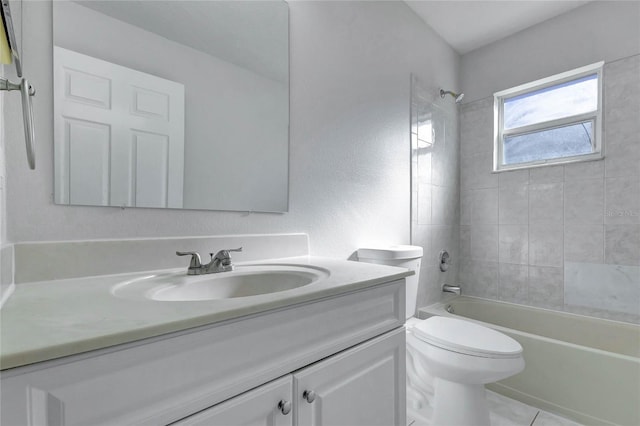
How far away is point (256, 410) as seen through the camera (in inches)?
25.1

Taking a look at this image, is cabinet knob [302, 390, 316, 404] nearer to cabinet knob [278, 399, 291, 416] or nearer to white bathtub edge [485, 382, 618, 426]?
cabinet knob [278, 399, 291, 416]

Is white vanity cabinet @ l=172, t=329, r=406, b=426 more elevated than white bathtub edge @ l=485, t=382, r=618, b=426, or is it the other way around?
white vanity cabinet @ l=172, t=329, r=406, b=426

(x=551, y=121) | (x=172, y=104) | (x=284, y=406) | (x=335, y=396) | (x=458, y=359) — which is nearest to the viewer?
(x=284, y=406)

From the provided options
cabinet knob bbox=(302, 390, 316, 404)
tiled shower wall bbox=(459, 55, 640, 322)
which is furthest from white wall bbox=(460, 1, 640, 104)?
cabinet knob bbox=(302, 390, 316, 404)

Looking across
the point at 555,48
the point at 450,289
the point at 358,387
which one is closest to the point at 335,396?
the point at 358,387

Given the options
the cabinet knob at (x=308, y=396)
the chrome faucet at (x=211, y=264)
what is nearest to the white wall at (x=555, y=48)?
the chrome faucet at (x=211, y=264)

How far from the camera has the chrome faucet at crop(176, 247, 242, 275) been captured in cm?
95

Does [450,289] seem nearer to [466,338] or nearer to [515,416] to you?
[515,416]

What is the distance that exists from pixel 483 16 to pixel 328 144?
1652 millimetres

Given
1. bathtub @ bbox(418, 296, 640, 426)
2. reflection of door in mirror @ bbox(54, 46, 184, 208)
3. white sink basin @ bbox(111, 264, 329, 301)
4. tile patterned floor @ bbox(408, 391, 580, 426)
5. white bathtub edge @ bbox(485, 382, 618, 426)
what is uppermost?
reflection of door in mirror @ bbox(54, 46, 184, 208)

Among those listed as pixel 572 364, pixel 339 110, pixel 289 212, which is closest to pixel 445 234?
pixel 572 364

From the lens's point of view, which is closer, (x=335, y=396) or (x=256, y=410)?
(x=256, y=410)

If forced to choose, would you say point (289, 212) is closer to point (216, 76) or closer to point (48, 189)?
point (216, 76)

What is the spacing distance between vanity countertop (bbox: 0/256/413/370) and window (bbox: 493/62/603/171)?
2205mm
